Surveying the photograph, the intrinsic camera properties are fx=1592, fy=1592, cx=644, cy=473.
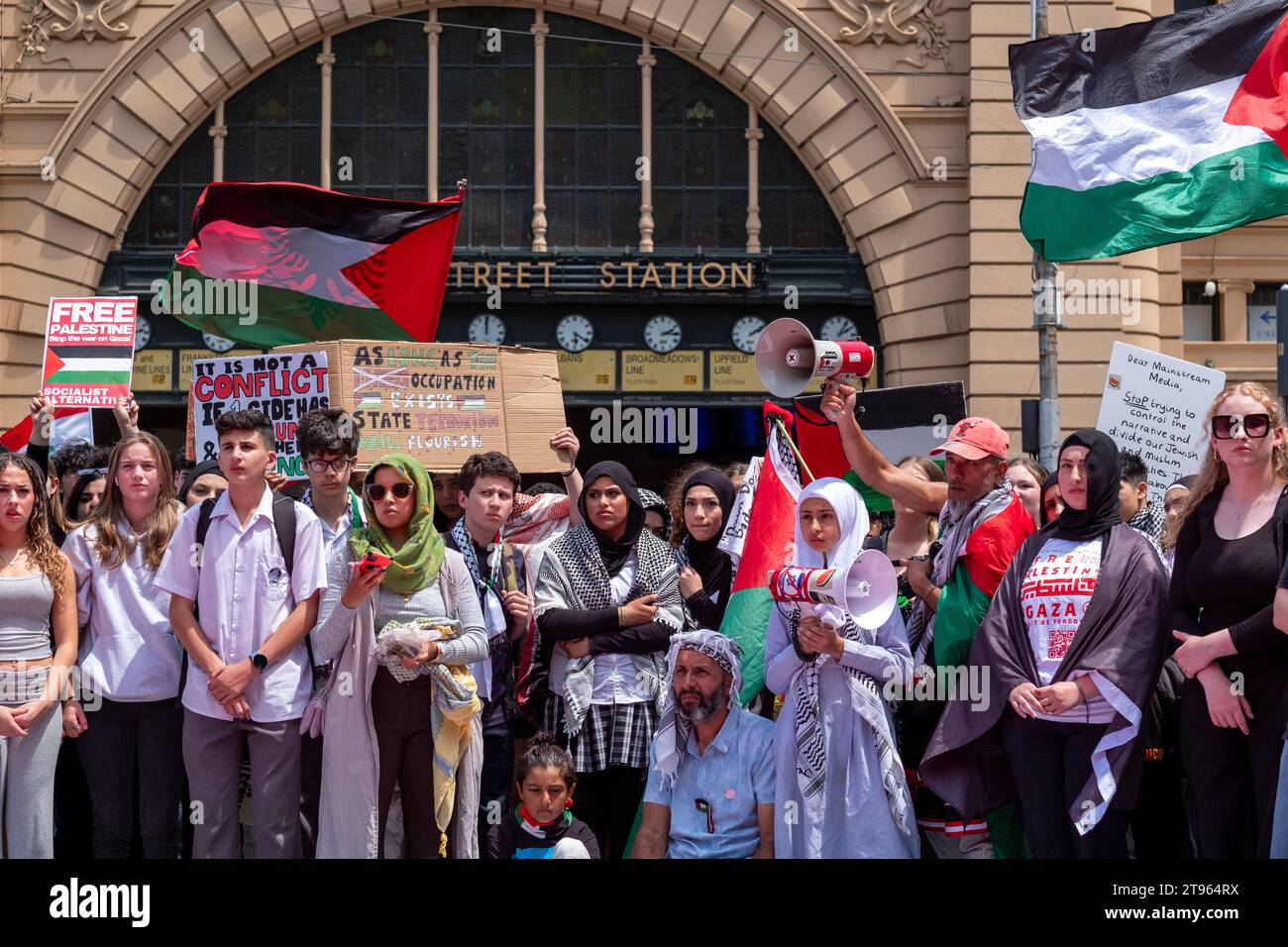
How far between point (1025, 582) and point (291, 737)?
3.10 meters

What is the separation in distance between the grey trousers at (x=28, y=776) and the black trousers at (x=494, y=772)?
6.17ft

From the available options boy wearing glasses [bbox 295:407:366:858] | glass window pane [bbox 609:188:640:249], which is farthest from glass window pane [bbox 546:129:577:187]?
boy wearing glasses [bbox 295:407:366:858]

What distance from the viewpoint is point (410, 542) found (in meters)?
6.65

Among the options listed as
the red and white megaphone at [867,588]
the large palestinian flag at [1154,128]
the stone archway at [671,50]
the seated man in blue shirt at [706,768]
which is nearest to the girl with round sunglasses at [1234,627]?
the red and white megaphone at [867,588]

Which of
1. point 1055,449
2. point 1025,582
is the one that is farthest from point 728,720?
point 1055,449

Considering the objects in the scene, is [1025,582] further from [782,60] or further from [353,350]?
[782,60]

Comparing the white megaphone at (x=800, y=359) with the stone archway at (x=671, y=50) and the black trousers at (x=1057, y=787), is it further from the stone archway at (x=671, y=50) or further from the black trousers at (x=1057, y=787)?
the stone archway at (x=671, y=50)

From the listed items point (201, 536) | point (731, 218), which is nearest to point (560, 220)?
point (731, 218)

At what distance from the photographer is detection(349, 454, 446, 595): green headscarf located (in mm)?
6641

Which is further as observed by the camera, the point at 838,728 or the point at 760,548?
the point at 760,548

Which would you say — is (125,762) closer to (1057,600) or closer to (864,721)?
(864,721)

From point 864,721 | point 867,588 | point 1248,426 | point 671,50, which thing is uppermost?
point 671,50

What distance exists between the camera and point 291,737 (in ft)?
21.7

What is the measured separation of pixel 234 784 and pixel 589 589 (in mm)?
1801
